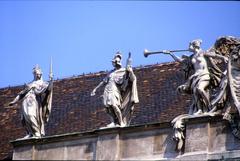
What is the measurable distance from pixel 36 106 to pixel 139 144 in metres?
3.07

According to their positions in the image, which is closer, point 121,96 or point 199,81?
point 199,81

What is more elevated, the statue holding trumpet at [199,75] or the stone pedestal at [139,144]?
the statue holding trumpet at [199,75]

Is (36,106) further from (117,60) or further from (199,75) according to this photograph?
(199,75)

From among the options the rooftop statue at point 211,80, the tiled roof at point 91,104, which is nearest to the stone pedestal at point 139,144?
the rooftop statue at point 211,80

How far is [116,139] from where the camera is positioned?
112 feet

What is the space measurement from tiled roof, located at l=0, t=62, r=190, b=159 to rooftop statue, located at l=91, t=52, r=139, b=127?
3047 millimetres

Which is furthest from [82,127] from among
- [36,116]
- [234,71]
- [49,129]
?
[234,71]

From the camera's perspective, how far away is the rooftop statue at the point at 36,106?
1407 inches

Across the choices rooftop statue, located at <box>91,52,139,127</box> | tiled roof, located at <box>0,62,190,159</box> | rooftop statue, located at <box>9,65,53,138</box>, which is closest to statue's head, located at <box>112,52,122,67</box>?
rooftop statue, located at <box>91,52,139,127</box>

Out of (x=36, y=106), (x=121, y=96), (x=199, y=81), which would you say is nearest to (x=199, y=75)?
(x=199, y=81)

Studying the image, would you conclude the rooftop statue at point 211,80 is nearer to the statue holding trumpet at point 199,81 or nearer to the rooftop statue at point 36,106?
the statue holding trumpet at point 199,81

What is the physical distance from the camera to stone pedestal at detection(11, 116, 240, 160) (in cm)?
3328

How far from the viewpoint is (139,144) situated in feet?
112

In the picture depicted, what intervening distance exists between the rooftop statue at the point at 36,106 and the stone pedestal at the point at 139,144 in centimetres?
43
